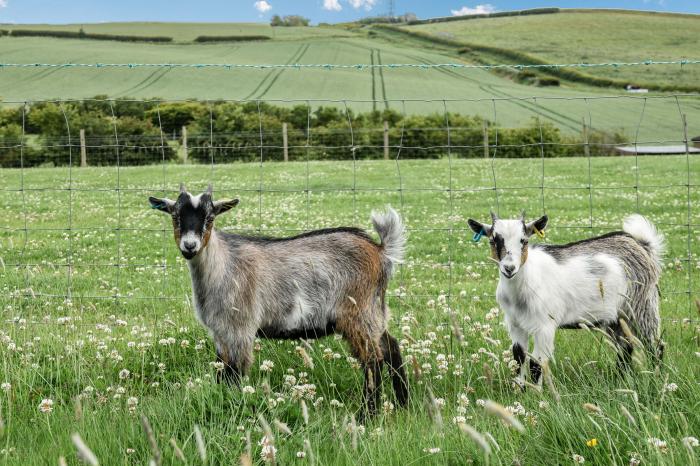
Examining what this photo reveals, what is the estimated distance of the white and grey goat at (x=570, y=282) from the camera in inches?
231

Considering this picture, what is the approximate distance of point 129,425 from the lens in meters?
4.14

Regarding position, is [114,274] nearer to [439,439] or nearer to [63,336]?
[63,336]

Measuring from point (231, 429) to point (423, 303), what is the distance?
5087 mm

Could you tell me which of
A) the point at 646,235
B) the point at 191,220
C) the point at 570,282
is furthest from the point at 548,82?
the point at 191,220

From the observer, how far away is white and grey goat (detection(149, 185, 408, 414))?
18.0 feet

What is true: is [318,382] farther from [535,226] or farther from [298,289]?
[535,226]

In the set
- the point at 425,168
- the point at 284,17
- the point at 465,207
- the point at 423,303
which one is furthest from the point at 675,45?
the point at 423,303

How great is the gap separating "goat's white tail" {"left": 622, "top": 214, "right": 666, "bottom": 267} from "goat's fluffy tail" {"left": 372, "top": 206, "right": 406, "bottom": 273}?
2.29m

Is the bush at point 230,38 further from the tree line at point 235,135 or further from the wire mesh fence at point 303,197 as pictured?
the tree line at point 235,135

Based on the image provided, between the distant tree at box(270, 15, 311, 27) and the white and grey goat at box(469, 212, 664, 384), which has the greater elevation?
the distant tree at box(270, 15, 311, 27)

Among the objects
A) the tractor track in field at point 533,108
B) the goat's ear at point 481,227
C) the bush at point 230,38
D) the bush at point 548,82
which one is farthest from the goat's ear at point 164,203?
the bush at point 230,38

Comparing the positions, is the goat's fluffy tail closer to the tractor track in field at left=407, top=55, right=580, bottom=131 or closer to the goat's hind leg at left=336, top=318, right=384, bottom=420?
the goat's hind leg at left=336, top=318, right=384, bottom=420

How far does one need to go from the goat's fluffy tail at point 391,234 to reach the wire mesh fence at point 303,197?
683 millimetres

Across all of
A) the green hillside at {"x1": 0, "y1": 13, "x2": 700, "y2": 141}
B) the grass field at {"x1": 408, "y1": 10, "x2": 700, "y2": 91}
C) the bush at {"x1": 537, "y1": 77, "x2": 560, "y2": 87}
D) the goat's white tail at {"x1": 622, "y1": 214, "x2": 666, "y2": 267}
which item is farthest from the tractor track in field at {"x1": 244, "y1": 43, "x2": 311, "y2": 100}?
the goat's white tail at {"x1": 622, "y1": 214, "x2": 666, "y2": 267}
